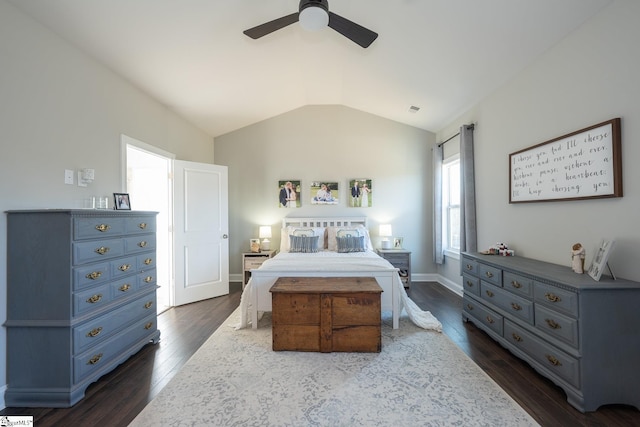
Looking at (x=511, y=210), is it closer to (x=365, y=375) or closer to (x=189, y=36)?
(x=365, y=375)

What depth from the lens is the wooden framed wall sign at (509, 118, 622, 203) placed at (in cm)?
202

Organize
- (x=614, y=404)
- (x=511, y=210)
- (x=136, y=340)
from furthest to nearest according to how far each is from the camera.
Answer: (x=511, y=210), (x=136, y=340), (x=614, y=404)

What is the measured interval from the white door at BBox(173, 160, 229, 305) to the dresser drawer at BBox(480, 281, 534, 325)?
372 centimetres

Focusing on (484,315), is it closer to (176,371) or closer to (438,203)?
(438,203)

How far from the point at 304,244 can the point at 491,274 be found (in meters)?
2.56

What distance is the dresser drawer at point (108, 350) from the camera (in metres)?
1.96

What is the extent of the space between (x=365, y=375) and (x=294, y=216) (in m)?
3.35

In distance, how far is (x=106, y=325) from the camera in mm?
2195

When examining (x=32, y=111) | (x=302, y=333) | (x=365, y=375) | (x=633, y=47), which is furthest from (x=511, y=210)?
(x=32, y=111)

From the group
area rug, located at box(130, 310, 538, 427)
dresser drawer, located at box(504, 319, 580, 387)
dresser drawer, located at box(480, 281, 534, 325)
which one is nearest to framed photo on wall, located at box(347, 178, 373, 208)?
dresser drawer, located at box(480, 281, 534, 325)

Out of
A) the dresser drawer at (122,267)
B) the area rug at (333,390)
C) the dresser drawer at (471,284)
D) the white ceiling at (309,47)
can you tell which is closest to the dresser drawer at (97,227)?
the dresser drawer at (122,267)

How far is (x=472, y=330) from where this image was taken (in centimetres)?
304

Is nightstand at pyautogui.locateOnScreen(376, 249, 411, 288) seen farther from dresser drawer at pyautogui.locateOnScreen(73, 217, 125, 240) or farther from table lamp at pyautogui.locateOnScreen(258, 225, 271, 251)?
dresser drawer at pyautogui.locateOnScreen(73, 217, 125, 240)

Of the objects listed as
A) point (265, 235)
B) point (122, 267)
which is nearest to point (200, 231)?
point (265, 235)
